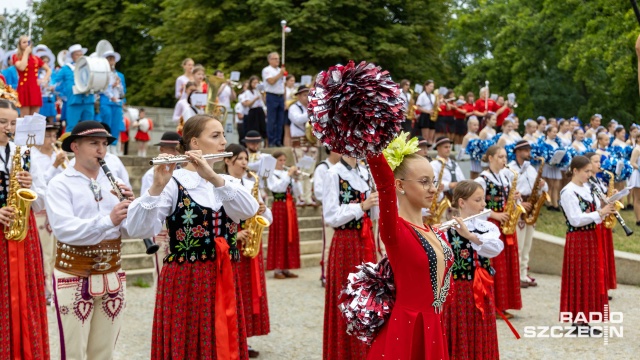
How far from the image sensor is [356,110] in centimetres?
358

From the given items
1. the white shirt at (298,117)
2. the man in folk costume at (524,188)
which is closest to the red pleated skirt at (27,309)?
the man in folk costume at (524,188)

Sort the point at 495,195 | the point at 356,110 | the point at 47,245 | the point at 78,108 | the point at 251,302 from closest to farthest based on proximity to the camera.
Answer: the point at 356,110 → the point at 251,302 → the point at 47,245 → the point at 495,195 → the point at 78,108

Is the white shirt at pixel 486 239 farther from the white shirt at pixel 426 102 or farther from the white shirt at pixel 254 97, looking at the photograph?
the white shirt at pixel 426 102

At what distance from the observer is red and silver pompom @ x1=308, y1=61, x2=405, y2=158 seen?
3592 millimetres

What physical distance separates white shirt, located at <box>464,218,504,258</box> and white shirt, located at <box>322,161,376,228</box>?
1.04 meters

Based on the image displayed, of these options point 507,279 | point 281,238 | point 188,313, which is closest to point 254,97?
point 281,238

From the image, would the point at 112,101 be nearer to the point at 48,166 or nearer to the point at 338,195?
the point at 48,166

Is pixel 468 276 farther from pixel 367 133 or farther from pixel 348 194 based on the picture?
pixel 367 133

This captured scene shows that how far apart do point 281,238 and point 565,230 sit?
6.15 metres

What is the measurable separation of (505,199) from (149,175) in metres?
5.16

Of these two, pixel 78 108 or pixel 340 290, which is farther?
pixel 78 108

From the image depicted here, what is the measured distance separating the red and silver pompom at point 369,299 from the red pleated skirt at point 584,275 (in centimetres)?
534

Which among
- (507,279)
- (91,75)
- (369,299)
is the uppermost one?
(91,75)

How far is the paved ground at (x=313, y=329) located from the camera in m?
8.52
